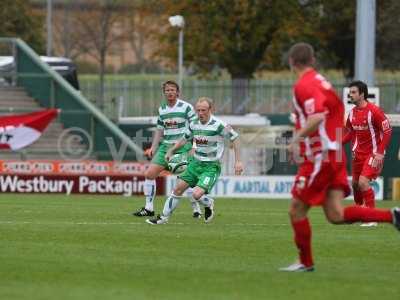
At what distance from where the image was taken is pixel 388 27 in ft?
157

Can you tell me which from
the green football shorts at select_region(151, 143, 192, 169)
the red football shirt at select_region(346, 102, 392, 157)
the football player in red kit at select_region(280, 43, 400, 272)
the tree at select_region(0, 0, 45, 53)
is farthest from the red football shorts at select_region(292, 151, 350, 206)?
the tree at select_region(0, 0, 45, 53)

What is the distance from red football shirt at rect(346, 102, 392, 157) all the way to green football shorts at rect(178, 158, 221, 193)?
208cm

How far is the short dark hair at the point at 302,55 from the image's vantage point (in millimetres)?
12266

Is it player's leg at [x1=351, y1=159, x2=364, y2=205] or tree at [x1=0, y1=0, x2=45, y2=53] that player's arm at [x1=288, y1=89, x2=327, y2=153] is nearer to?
player's leg at [x1=351, y1=159, x2=364, y2=205]

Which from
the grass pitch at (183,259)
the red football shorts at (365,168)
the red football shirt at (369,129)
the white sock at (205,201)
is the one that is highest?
the red football shirt at (369,129)

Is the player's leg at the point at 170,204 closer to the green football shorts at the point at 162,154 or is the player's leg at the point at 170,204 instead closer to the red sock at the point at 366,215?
the green football shorts at the point at 162,154

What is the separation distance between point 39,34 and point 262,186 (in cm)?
2631

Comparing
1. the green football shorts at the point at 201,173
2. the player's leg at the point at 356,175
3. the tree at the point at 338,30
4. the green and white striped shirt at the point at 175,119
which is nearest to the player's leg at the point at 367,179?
the player's leg at the point at 356,175

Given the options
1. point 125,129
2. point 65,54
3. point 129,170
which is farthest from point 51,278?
point 65,54

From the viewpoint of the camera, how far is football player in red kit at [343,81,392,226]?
1883cm

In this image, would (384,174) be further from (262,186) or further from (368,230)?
(368,230)

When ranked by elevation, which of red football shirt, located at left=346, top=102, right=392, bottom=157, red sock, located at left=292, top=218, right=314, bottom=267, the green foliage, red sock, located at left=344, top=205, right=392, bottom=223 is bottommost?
red sock, located at left=292, top=218, right=314, bottom=267

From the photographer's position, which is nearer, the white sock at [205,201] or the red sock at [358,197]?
the white sock at [205,201]

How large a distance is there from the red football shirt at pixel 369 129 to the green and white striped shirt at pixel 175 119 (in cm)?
251
